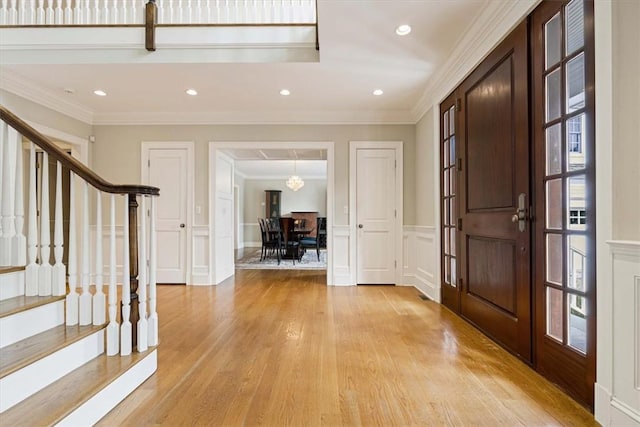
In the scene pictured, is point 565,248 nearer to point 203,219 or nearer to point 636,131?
point 636,131

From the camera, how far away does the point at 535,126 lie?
6.33 ft

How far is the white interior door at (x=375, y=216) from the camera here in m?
4.52

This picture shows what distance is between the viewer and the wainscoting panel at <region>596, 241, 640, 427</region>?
1266 millimetres

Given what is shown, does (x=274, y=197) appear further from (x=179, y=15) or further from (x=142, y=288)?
(x=142, y=288)

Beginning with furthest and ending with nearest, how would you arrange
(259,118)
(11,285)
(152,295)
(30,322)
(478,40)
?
(259,118) → (478,40) → (152,295) → (11,285) → (30,322)

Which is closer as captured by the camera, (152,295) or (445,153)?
(152,295)

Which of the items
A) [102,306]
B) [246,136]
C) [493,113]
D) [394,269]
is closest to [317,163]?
[246,136]

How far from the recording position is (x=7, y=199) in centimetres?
172

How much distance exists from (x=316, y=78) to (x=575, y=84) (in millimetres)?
2349

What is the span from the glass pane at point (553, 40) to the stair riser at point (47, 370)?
2.96m

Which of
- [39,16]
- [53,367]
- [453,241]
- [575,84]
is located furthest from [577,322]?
[39,16]

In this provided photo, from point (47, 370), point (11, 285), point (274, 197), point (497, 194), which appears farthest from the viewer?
point (274, 197)

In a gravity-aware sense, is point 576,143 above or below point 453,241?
above

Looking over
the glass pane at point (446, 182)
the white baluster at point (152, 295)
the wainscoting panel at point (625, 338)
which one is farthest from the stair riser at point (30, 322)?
the glass pane at point (446, 182)
